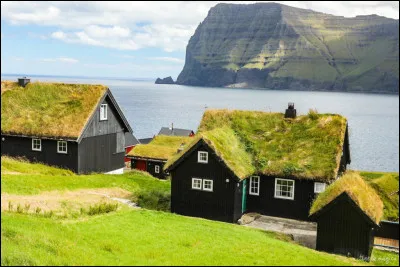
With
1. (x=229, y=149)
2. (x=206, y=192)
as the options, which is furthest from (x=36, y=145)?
(x=229, y=149)

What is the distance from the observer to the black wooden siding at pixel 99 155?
124 feet

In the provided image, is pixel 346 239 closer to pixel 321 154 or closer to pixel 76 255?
pixel 321 154

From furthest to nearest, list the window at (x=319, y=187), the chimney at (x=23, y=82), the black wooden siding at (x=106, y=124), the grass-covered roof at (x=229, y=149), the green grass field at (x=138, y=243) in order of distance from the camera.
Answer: the chimney at (x=23, y=82) < the black wooden siding at (x=106, y=124) < the window at (x=319, y=187) < the grass-covered roof at (x=229, y=149) < the green grass field at (x=138, y=243)

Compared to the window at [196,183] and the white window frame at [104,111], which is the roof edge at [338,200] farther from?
the white window frame at [104,111]

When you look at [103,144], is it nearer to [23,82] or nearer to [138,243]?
[23,82]

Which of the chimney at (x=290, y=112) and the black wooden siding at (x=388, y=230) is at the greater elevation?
the chimney at (x=290, y=112)

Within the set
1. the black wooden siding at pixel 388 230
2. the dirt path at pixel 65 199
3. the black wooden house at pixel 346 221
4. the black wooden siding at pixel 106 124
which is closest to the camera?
the black wooden house at pixel 346 221

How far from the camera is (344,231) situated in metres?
23.0

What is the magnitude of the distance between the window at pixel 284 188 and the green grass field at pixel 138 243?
4.70 m

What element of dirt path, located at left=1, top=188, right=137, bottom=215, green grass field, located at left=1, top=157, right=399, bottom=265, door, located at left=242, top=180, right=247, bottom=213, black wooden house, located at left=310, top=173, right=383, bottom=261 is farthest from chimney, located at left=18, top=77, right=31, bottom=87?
black wooden house, located at left=310, top=173, right=383, bottom=261

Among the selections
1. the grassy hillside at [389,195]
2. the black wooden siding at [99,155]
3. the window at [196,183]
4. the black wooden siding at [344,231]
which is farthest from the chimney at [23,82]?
the grassy hillside at [389,195]

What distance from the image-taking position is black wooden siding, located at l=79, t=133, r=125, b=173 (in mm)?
37812

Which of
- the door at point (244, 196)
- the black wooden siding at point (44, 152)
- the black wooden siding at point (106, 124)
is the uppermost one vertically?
the black wooden siding at point (106, 124)

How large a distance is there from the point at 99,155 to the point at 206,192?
15.0 metres
